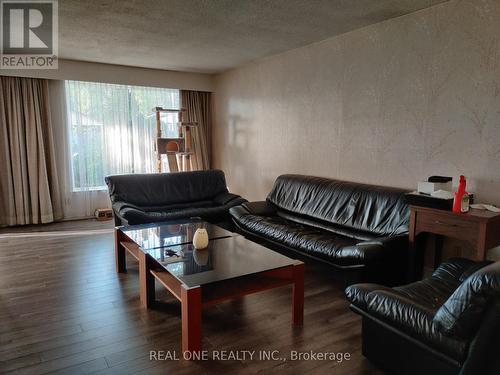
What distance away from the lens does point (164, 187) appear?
4945 millimetres

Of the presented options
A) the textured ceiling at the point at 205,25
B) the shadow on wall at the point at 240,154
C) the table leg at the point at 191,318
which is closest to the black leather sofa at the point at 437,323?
the table leg at the point at 191,318

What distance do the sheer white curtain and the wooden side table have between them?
176 inches

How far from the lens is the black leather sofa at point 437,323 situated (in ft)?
4.74

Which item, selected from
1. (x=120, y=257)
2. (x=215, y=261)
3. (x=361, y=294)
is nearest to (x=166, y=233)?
(x=120, y=257)

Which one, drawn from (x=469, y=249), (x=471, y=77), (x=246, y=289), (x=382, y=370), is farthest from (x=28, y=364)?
(x=471, y=77)

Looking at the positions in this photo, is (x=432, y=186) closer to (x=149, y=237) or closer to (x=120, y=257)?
(x=149, y=237)

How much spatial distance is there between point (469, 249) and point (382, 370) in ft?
4.90

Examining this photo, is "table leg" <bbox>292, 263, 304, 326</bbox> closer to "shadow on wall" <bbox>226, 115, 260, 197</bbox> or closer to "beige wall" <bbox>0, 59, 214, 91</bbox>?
"shadow on wall" <bbox>226, 115, 260, 197</bbox>

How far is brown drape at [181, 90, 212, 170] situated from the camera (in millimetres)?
6297

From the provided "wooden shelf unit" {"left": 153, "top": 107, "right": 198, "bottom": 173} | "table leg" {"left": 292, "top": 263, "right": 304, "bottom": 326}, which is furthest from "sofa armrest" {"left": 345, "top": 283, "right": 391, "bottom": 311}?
"wooden shelf unit" {"left": 153, "top": 107, "right": 198, "bottom": 173}

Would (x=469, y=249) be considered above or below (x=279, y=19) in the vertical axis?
below

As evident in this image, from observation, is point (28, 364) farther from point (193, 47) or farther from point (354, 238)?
point (193, 47)

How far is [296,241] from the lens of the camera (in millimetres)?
3250

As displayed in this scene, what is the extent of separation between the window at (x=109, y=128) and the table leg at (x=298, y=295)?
13.9 ft
